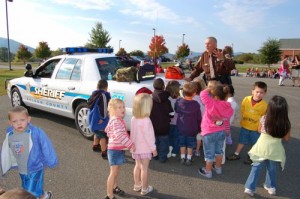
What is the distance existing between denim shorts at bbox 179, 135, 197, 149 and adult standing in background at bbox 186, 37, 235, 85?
140 cm

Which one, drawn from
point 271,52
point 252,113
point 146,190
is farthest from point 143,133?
point 271,52

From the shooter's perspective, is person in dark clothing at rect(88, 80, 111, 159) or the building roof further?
the building roof

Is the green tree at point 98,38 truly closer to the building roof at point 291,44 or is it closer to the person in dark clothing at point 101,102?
the person in dark clothing at point 101,102

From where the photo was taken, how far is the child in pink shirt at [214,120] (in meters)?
4.07

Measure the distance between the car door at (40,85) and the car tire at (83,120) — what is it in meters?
1.28

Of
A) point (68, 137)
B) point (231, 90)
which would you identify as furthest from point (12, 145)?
point (231, 90)

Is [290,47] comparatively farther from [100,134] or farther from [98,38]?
[100,134]

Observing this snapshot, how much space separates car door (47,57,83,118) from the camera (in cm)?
590

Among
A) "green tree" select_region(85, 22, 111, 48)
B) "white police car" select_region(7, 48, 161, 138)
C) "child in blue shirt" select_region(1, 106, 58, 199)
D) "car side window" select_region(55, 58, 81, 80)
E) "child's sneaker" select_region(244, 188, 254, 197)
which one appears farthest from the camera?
"green tree" select_region(85, 22, 111, 48)

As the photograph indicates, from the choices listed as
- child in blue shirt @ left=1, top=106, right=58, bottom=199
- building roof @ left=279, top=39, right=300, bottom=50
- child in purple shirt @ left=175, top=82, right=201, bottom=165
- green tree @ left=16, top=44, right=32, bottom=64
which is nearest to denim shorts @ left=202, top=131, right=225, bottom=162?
child in purple shirt @ left=175, top=82, right=201, bottom=165

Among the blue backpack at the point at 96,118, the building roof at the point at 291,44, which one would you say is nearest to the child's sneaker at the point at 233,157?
the blue backpack at the point at 96,118

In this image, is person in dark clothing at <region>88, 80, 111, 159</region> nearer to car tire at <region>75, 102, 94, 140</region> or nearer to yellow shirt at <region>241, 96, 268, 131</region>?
car tire at <region>75, 102, 94, 140</region>

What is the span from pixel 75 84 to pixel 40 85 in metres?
1.40

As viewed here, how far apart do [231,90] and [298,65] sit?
14.0m
